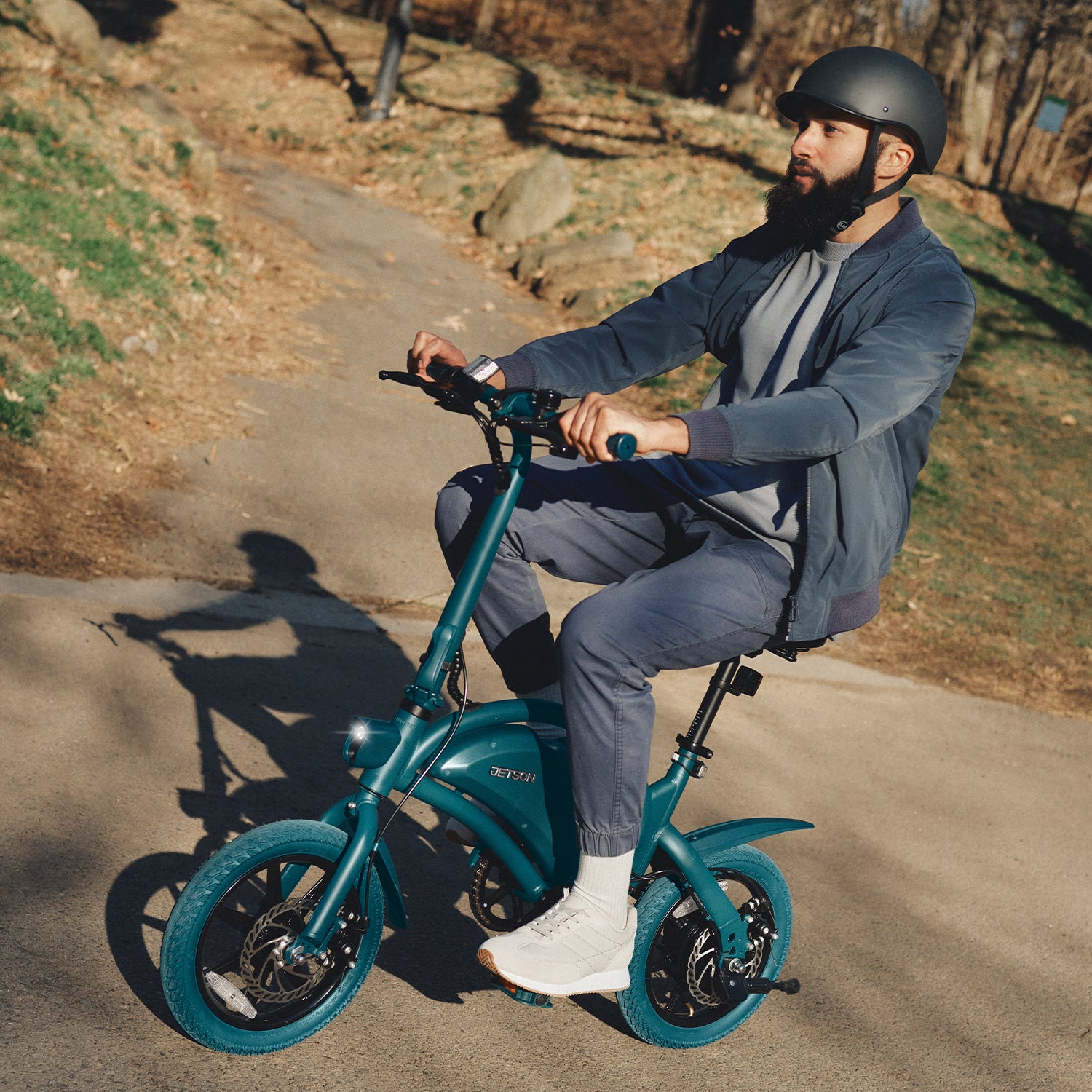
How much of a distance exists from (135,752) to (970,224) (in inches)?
549

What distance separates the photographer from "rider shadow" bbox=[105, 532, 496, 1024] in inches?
122

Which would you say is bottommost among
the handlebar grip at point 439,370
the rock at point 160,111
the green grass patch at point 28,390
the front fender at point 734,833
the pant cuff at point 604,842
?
the green grass patch at point 28,390

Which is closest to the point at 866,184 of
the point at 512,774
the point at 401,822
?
the point at 512,774

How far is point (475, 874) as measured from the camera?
2.89m

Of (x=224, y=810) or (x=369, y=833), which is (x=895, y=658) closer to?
(x=224, y=810)

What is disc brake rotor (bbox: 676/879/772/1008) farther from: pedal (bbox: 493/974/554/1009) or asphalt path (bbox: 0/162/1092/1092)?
pedal (bbox: 493/974/554/1009)

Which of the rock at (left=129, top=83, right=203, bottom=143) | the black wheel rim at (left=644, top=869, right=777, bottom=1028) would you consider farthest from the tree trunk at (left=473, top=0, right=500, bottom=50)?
the black wheel rim at (left=644, top=869, right=777, bottom=1028)

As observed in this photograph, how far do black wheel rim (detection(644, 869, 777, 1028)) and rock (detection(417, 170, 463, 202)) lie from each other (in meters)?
12.5

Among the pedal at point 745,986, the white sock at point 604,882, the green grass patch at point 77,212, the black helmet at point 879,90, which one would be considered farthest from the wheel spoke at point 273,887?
the green grass patch at point 77,212

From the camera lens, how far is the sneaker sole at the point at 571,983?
2.63 m

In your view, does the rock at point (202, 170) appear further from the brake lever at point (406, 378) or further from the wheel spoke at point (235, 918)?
the wheel spoke at point (235, 918)

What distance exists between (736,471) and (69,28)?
1513 centimetres

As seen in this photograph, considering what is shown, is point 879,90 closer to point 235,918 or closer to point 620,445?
point 620,445

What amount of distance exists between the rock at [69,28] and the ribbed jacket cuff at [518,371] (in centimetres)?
1376
